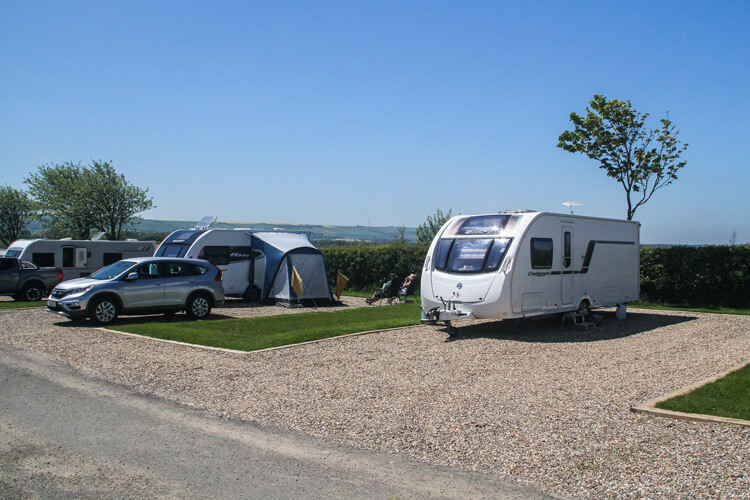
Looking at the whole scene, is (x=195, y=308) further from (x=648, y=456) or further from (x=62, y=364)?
(x=648, y=456)

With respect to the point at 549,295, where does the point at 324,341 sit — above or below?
below

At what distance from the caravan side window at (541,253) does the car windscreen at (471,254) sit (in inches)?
25.5

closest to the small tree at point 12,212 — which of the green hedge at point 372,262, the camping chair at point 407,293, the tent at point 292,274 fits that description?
the green hedge at point 372,262

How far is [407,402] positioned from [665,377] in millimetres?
3685

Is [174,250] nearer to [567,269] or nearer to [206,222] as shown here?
[206,222]

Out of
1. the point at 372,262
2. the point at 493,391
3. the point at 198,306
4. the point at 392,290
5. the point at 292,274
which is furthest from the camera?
the point at 372,262

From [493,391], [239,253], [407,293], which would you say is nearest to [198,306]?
[239,253]

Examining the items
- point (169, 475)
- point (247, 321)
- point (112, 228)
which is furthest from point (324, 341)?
point (112, 228)

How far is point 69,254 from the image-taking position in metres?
22.8

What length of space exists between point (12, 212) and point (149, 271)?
3807 centimetres

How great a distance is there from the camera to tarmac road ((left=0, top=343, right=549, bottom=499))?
4676 millimetres

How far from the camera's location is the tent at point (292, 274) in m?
19.5

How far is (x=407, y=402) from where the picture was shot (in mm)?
7172

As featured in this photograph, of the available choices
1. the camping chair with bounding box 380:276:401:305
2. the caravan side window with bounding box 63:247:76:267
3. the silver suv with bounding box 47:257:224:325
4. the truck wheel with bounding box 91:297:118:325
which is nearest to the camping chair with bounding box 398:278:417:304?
the camping chair with bounding box 380:276:401:305
